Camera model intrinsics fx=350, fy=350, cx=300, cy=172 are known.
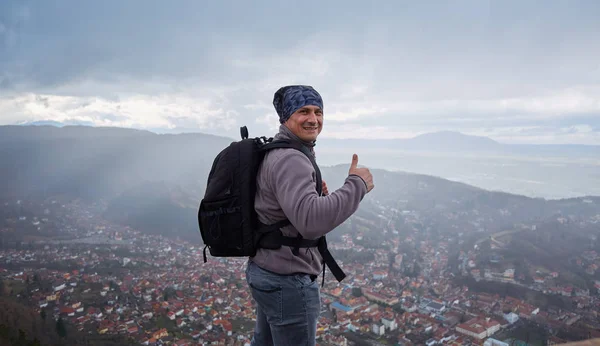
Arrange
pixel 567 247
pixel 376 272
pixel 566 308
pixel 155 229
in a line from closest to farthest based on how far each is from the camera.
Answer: pixel 566 308, pixel 376 272, pixel 567 247, pixel 155 229

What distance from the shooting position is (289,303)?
1.31m

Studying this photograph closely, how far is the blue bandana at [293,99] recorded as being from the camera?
1.36 metres

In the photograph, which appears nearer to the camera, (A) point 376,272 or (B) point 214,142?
(A) point 376,272

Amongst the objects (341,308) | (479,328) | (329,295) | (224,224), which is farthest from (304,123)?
(329,295)

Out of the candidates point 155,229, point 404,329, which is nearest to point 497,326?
point 404,329

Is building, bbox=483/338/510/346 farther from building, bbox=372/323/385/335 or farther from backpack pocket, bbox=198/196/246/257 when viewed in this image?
backpack pocket, bbox=198/196/246/257

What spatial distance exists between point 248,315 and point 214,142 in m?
69.3

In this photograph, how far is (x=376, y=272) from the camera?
20.5 m

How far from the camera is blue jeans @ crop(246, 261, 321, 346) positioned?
131 centimetres

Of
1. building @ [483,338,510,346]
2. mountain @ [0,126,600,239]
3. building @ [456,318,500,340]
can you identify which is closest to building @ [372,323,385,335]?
building @ [456,318,500,340]

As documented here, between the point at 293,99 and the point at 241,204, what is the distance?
1.49 ft

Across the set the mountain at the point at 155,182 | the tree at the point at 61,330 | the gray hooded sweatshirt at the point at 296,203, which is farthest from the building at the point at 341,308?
the mountain at the point at 155,182

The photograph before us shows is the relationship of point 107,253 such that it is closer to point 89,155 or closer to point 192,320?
point 192,320

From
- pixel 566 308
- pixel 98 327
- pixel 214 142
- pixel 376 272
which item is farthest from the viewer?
pixel 214 142
